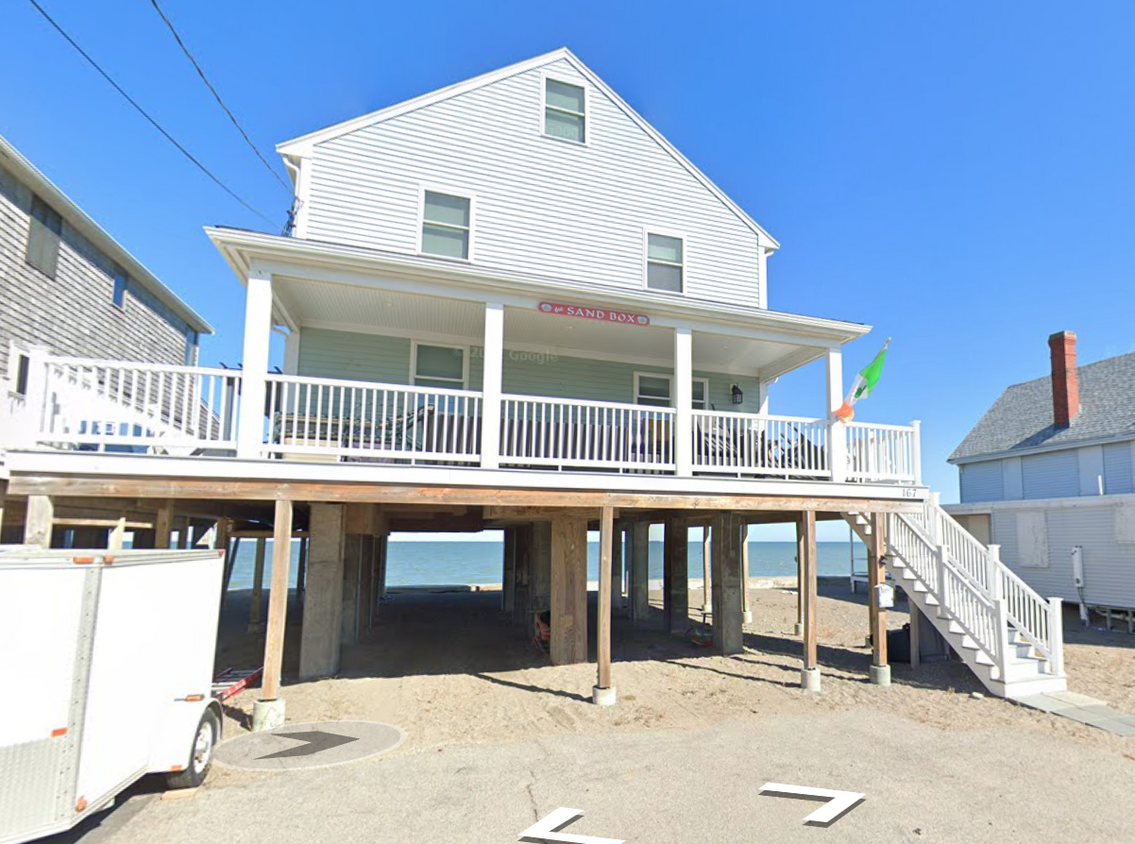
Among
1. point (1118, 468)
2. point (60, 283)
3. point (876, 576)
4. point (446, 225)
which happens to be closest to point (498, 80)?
point (446, 225)

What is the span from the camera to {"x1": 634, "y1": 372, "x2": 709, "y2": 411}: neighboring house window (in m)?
13.1

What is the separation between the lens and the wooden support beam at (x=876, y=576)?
998cm

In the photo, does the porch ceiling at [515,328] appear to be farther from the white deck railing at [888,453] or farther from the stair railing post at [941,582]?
the stair railing post at [941,582]

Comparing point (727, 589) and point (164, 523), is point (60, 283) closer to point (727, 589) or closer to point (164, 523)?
point (164, 523)

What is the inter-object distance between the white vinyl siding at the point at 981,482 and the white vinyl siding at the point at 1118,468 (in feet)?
14.0

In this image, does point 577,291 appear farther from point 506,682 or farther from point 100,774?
point 100,774

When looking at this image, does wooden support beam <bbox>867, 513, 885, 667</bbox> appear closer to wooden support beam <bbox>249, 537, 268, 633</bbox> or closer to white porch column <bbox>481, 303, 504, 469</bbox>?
white porch column <bbox>481, 303, 504, 469</bbox>

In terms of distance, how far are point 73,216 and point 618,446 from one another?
35.8 ft

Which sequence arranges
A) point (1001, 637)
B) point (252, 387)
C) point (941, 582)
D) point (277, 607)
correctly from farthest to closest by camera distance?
point (941, 582) < point (1001, 637) < point (252, 387) < point (277, 607)

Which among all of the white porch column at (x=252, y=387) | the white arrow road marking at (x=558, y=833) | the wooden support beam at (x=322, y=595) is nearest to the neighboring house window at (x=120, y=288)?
the wooden support beam at (x=322, y=595)

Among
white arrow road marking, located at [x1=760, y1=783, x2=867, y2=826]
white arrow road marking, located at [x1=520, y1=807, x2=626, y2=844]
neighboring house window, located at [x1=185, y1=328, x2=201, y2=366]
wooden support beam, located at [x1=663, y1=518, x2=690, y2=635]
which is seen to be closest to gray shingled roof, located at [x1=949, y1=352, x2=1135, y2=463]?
wooden support beam, located at [x1=663, y1=518, x2=690, y2=635]

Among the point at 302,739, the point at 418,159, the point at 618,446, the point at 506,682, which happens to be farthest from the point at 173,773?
the point at 418,159

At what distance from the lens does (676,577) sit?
1521 cm

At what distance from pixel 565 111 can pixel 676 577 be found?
10.4 meters
